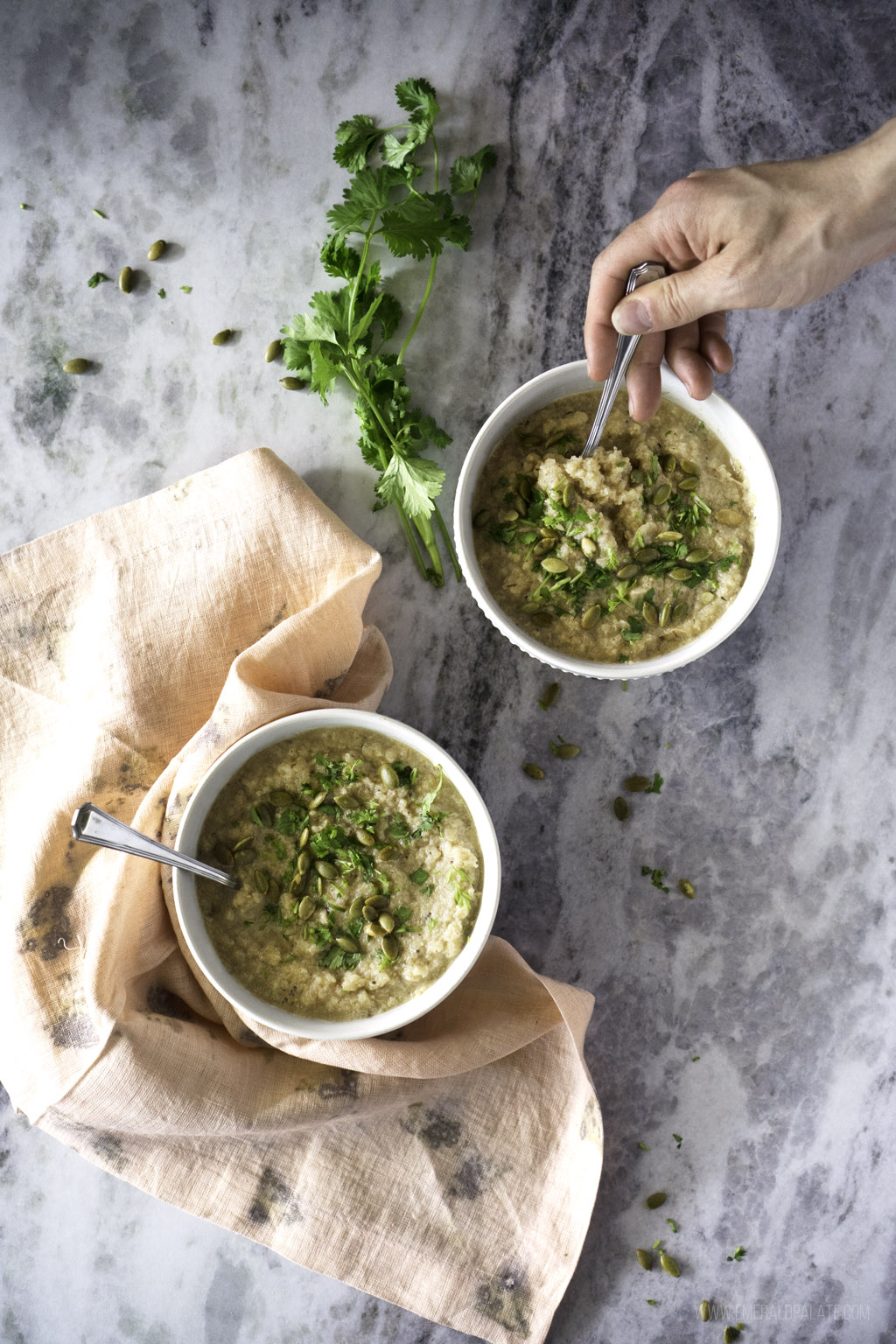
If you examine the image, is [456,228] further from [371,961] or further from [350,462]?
[371,961]

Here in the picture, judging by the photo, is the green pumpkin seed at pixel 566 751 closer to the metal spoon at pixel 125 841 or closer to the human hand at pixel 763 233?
the metal spoon at pixel 125 841

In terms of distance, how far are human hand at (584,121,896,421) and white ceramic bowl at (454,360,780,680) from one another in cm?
23

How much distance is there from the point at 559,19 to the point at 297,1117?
3.28 metres

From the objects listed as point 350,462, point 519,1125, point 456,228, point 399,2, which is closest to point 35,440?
point 350,462

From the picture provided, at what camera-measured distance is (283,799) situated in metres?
2.37

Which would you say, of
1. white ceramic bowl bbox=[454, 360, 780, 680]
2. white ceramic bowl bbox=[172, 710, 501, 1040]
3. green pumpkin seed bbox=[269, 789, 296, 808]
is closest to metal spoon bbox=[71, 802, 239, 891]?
white ceramic bowl bbox=[172, 710, 501, 1040]

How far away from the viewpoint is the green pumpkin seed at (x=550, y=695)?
284 centimetres

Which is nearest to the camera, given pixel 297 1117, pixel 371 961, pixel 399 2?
pixel 371 961

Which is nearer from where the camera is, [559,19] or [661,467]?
[661,467]

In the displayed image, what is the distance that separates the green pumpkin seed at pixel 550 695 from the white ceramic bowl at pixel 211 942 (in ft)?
1.88

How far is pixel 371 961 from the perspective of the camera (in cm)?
233

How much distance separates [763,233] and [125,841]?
2131mm

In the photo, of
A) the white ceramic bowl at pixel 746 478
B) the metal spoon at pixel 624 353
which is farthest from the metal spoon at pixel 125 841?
the metal spoon at pixel 624 353

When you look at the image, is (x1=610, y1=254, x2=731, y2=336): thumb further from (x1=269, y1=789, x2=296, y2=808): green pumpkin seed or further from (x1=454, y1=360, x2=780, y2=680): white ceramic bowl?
(x1=269, y1=789, x2=296, y2=808): green pumpkin seed
